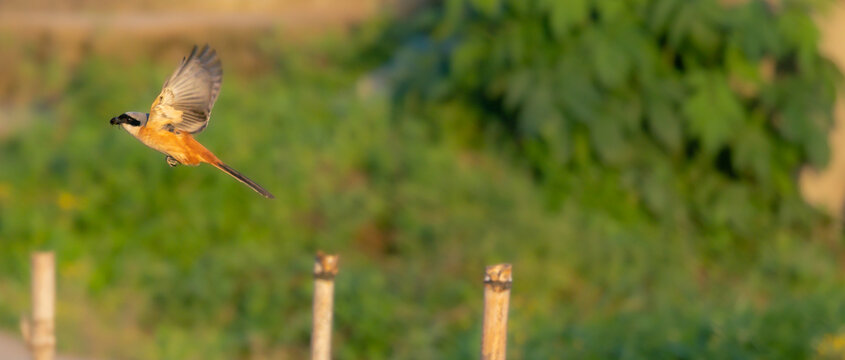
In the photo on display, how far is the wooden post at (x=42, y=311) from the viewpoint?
3006 millimetres

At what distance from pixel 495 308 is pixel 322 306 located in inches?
18.6

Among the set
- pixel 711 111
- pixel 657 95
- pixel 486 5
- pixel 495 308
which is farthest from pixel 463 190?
pixel 495 308

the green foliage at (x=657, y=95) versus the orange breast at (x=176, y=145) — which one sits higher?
the green foliage at (x=657, y=95)

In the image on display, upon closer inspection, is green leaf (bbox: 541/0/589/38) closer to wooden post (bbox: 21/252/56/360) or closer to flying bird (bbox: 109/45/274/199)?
wooden post (bbox: 21/252/56/360)

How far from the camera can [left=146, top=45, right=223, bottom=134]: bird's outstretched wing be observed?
1254mm

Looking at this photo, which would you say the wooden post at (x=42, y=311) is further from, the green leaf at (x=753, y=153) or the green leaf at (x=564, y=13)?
the green leaf at (x=753, y=153)

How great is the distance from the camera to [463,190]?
615 centimetres

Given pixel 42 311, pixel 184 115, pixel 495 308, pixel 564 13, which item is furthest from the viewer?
pixel 564 13

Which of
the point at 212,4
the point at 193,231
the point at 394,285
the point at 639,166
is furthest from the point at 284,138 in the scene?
the point at 212,4

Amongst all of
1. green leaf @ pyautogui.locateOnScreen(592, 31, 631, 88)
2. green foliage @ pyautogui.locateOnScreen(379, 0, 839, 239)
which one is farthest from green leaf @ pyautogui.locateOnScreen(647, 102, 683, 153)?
green leaf @ pyautogui.locateOnScreen(592, 31, 631, 88)

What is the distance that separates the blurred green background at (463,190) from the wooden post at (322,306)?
2.44 meters

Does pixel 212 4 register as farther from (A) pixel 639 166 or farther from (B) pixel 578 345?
(B) pixel 578 345

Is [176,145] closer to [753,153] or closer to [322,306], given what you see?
[322,306]

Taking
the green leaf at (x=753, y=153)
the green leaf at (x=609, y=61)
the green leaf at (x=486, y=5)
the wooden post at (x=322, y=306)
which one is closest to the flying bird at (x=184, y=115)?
the wooden post at (x=322, y=306)
